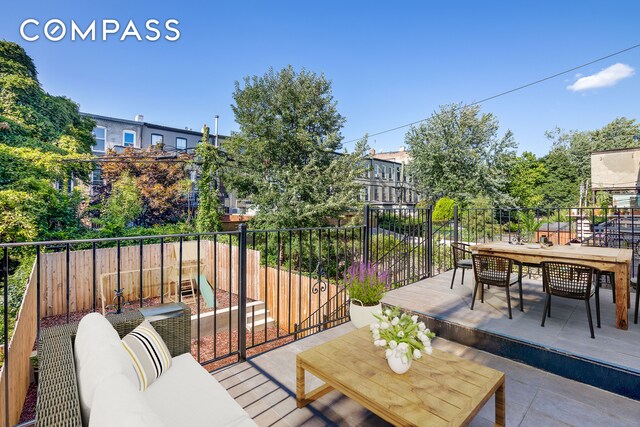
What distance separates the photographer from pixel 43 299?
7012mm

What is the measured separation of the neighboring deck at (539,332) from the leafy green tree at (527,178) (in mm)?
24018

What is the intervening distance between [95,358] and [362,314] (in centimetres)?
245

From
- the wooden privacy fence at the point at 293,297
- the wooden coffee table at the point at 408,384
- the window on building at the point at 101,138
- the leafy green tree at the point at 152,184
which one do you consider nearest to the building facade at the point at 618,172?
the wooden privacy fence at the point at 293,297

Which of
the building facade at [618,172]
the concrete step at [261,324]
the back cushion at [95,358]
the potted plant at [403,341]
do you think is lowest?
the concrete step at [261,324]

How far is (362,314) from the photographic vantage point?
3.13 m

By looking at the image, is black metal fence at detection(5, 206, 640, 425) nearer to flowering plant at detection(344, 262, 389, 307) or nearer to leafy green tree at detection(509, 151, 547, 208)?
flowering plant at detection(344, 262, 389, 307)

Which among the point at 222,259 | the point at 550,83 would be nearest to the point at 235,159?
the point at 222,259

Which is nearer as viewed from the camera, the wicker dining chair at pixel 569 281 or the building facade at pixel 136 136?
the wicker dining chair at pixel 569 281

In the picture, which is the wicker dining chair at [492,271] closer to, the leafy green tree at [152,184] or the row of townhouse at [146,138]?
the row of townhouse at [146,138]

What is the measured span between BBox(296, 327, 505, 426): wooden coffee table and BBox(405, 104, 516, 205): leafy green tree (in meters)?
18.9

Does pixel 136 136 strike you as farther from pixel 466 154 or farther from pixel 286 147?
pixel 466 154

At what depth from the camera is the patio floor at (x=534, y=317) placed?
242 centimetres

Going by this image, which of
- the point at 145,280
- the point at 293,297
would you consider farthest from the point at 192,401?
the point at 145,280

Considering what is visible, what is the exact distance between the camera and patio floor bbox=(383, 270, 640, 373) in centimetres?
242
